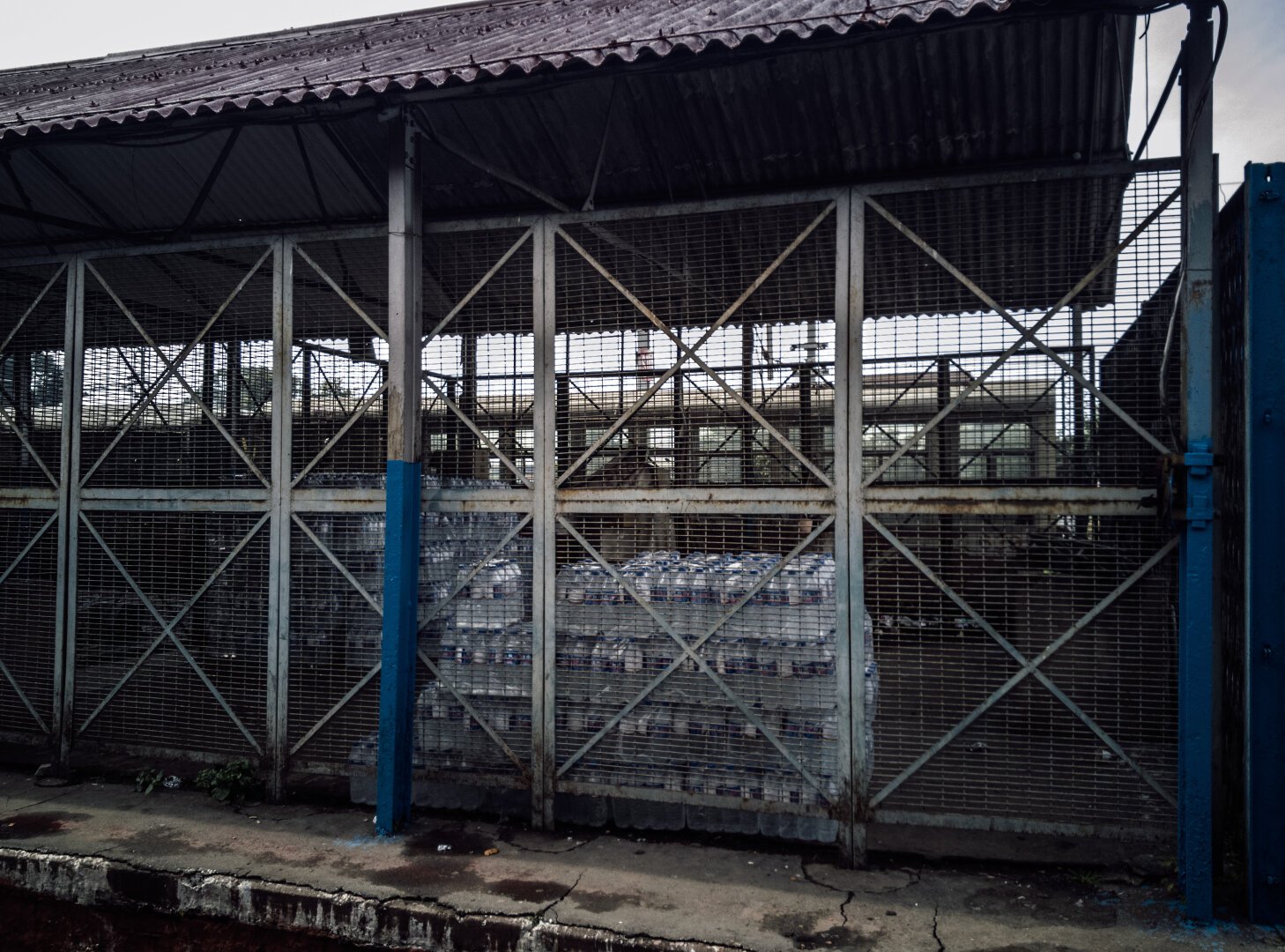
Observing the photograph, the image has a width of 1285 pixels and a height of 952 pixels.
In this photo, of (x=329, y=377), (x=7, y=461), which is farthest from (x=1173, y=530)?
(x=7, y=461)

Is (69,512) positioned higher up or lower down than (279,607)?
higher up

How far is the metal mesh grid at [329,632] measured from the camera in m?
5.68

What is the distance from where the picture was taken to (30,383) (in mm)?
6664

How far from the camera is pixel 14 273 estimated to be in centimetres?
658

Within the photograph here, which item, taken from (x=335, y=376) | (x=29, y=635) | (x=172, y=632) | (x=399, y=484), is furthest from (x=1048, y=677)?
(x=29, y=635)

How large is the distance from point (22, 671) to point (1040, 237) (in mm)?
8406

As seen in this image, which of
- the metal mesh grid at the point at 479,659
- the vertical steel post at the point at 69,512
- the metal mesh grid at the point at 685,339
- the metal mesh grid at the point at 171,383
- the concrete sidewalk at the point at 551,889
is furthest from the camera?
the vertical steel post at the point at 69,512

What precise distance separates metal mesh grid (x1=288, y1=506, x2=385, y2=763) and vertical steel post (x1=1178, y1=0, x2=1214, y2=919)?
15.9 feet

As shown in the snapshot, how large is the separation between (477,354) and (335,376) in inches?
47.7

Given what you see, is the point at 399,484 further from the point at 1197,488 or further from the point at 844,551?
the point at 1197,488

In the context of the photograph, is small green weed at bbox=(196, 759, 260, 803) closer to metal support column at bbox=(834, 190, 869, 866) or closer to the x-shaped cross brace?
metal support column at bbox=(834, 190, 869, 866)

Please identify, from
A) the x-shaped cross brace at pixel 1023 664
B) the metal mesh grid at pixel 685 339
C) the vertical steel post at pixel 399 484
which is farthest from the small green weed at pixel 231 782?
the x-shaped cross brace at pixel 1023 664

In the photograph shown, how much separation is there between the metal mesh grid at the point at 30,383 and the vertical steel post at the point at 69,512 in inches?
5.3

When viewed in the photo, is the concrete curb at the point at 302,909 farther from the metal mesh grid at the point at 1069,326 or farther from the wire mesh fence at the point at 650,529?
the metal mesh grid at the point at 1069,326
